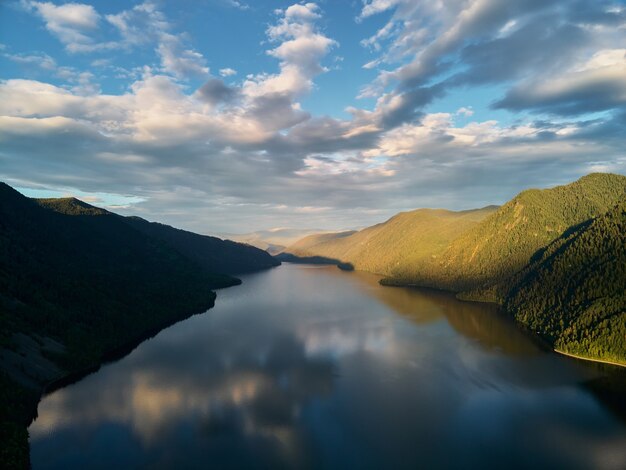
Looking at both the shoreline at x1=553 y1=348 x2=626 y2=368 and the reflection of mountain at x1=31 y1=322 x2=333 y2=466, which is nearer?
the reflection of mountain at x1=31 y1=322 x2=333 y2=466

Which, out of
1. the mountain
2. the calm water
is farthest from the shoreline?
the mountain

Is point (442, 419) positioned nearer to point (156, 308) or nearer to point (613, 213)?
point (156, 308)

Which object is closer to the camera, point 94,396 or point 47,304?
point 94,396

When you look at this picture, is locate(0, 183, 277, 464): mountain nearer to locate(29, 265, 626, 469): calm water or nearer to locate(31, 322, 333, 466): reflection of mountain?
locate(29, 265, 626, 469): calm water

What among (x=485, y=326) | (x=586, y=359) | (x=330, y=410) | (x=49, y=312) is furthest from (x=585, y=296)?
(x=49, y=312)

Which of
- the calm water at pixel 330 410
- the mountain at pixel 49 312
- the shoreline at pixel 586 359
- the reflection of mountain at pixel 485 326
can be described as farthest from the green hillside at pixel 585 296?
the mountain at pixel 49 312

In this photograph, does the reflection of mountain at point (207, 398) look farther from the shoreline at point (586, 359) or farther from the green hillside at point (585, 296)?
the green hillside at point (585, 296)

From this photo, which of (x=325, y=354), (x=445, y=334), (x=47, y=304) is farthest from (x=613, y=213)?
(x=47, y=304)
